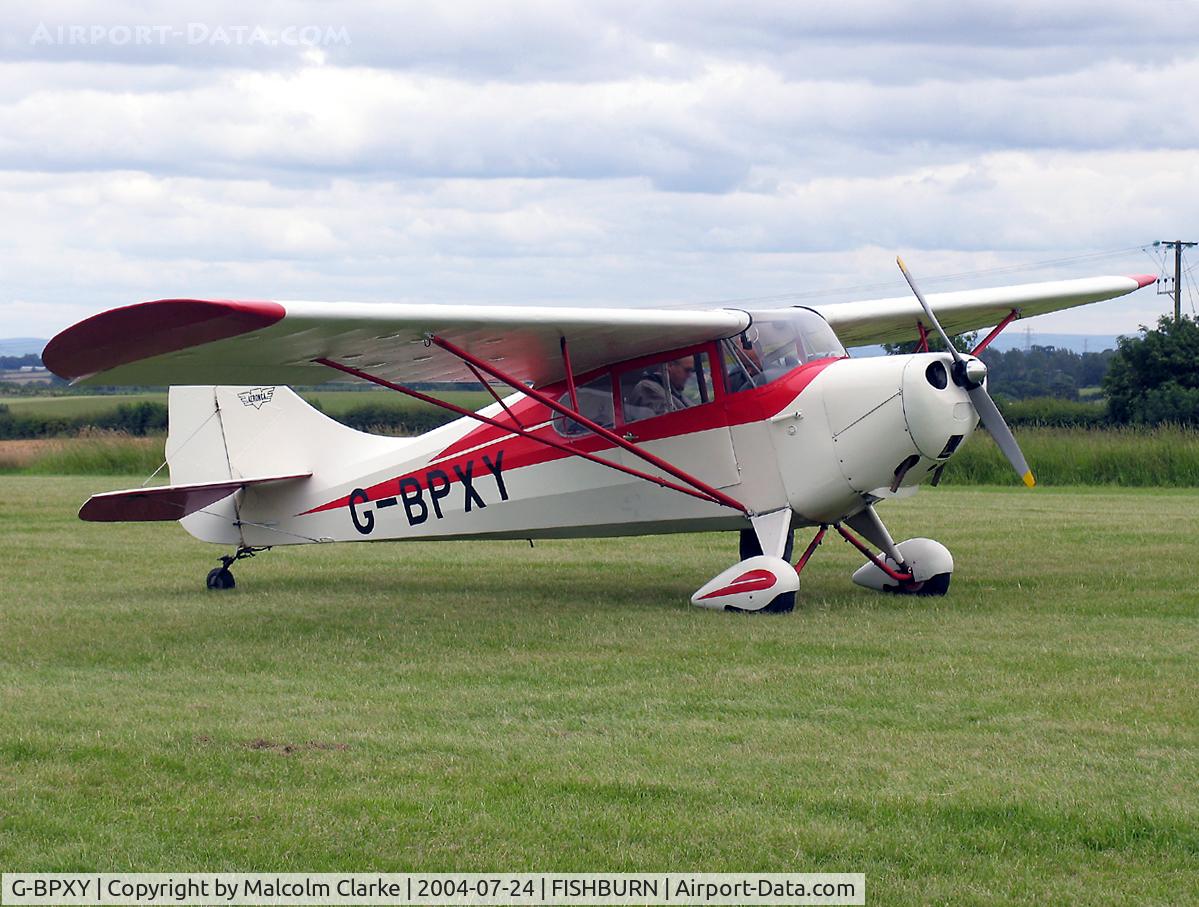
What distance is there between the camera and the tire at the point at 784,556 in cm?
1066

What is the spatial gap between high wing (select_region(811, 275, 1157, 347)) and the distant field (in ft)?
76.7

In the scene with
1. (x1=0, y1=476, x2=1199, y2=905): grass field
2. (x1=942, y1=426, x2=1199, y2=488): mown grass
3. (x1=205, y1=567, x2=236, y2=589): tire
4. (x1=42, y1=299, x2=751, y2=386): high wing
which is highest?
(x1=42, y1=299, x2=751, y2=386): high wing

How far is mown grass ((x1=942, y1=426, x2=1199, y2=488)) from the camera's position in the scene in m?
26.0

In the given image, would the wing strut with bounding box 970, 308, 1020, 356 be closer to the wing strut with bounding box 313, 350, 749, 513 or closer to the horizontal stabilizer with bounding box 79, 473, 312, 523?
the wing strut with bounding box 313, 350, 749, 513

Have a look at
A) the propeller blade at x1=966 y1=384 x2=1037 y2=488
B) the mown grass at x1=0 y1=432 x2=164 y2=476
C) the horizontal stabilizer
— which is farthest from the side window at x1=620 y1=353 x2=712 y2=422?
the mown grass at x1=0 y1=432 x2=164 y2=476

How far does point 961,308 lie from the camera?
13.9m

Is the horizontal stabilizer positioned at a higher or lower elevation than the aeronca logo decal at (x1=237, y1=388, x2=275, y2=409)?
lower

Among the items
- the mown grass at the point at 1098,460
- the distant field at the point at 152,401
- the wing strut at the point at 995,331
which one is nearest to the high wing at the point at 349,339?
the wing strut at the point at 995,331

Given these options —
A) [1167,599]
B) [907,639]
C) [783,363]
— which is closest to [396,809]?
[907,639]

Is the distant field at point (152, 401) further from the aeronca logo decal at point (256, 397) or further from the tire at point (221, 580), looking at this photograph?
the tire at point (221, 580)

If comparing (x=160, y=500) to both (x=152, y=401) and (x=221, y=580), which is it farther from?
(x=152, y=401)

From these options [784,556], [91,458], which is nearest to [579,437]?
[784,556]

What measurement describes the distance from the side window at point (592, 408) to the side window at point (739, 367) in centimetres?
112

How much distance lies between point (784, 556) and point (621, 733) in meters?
4.81
